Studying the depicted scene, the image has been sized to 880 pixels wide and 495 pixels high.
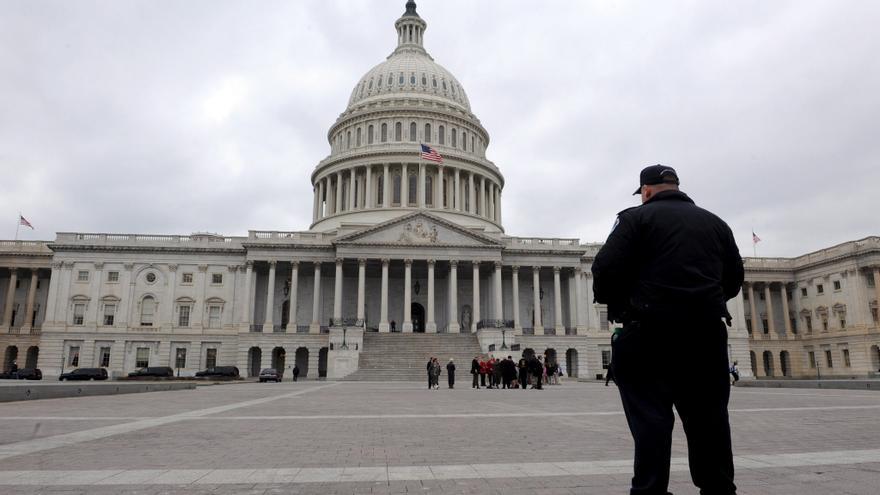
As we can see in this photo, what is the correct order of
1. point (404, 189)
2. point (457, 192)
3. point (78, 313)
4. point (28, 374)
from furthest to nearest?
point (457, 192) < point (404, 189) < point (78, 313) < point (28, 374)

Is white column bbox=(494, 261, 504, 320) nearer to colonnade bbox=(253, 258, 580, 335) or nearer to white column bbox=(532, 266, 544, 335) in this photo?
colonnade bbox=(253, 258, 580, 335)

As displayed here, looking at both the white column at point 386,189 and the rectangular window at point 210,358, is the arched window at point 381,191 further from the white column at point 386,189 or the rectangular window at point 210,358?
the rectangular window at point 210,358

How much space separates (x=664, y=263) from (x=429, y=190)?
75700 millimetres

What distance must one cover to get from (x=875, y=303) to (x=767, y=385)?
42039mm

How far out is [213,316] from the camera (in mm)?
66562

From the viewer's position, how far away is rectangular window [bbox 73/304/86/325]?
6500cm

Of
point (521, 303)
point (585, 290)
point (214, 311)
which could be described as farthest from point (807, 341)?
point (214, 311)

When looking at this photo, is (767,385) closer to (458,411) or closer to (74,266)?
(458,411)

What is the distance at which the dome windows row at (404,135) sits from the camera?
8256 centimetres

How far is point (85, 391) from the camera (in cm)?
2514

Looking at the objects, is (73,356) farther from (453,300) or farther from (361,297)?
(453,300)

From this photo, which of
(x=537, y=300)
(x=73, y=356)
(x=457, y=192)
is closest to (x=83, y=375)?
(x=73, y=356)

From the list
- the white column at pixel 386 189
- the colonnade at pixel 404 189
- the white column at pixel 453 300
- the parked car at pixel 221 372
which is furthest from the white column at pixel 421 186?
the parked car at pixel 221 372

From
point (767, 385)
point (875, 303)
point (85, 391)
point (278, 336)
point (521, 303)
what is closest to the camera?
point (85, 391)
